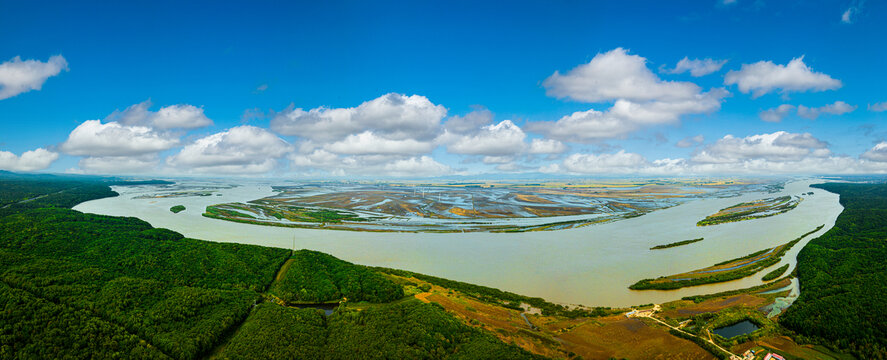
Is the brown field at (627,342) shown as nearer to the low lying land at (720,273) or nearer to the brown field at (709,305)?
the brown field at (709,305)

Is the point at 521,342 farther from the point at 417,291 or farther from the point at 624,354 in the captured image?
the point at 417,291

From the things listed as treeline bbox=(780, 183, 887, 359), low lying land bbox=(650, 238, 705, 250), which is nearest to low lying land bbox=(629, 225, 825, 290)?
treeline bbox=(780, 183, 887, 359)

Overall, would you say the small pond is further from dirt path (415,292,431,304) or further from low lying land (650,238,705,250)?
low lying land (650,238,705,250)

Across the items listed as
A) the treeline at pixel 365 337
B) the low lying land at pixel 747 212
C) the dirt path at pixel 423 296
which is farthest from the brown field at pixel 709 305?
the low lying land at pixel 747 212

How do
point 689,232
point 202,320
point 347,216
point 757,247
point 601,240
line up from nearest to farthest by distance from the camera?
point 202,320 < point 757,247 < point 601,240 < point 689,232 < point 347,216

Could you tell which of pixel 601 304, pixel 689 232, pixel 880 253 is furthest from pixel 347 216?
pixel 880 253
